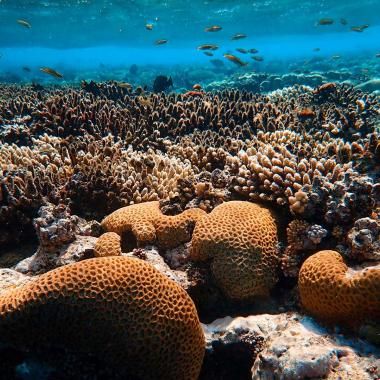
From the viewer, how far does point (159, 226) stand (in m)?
3.77

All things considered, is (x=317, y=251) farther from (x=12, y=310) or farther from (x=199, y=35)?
(x=199, y=35)

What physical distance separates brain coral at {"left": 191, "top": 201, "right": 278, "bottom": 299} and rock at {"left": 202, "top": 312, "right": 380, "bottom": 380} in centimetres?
33

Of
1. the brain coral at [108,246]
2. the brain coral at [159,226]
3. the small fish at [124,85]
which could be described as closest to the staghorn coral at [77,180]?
the brain coral at [159,226]

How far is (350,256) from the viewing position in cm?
309

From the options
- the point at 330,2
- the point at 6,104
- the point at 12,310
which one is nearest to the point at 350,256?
the point at 12,310

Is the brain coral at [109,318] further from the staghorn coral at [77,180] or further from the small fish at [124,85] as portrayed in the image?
the small fish at [124,85]

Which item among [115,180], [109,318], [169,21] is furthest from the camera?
[169,21]

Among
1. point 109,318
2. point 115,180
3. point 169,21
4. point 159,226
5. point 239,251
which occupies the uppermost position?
point 169,21

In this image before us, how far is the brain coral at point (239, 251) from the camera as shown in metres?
3.27

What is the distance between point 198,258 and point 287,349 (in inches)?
52.3

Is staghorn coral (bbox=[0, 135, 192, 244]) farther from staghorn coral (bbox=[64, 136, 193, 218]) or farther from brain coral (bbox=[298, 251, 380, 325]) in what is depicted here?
brain coral (bbox=[298, 251, 380, 325])

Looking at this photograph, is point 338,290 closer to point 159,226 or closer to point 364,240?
point 364,240

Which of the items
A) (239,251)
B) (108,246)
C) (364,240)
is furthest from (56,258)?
(364,240)

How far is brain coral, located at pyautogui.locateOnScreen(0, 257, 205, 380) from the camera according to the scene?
238cm
